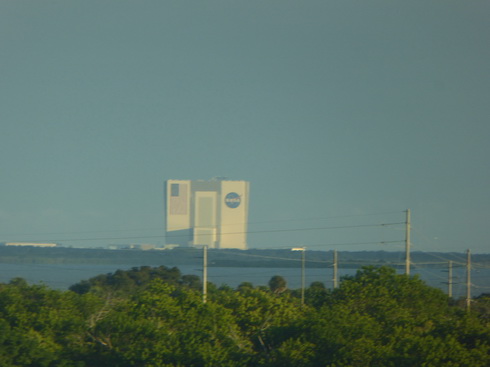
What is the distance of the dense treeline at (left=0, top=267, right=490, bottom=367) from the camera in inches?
788

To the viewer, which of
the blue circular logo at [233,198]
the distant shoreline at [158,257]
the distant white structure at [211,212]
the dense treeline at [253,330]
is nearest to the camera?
the dense treeline at [253,330]

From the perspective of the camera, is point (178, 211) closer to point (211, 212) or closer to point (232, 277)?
point (211, 212)

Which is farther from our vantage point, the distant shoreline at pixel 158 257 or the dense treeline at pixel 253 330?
the distant shoreline at pixel 158 257

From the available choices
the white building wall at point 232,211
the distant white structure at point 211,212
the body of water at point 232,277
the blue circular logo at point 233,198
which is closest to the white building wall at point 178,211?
the distant white structure at point 211,212

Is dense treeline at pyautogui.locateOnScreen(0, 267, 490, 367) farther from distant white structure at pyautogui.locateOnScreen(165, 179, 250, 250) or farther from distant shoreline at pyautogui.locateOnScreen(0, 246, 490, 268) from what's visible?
distant white structure at pyautogui.locateOnScreen(165, 179, 250, 250)

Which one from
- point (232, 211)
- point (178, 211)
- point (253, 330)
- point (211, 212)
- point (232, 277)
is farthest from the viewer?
point (211, 212)

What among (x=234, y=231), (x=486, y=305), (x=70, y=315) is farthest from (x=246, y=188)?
(x=70, y=315)

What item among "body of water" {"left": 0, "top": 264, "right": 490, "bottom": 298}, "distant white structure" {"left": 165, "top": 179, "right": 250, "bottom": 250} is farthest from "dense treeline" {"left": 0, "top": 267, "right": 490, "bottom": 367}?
"distant white structure" {"left": 165, "top": 179, "right": 250, "bottom": 250}

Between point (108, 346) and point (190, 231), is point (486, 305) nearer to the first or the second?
point (108, 346)

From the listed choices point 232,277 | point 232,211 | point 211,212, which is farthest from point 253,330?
point 211,212

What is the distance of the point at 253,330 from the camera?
26578 mm

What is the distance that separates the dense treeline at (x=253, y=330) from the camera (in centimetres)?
2002

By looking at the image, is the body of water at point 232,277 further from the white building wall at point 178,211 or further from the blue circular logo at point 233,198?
the blue circular logo at point 233,198

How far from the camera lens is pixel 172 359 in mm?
20938
